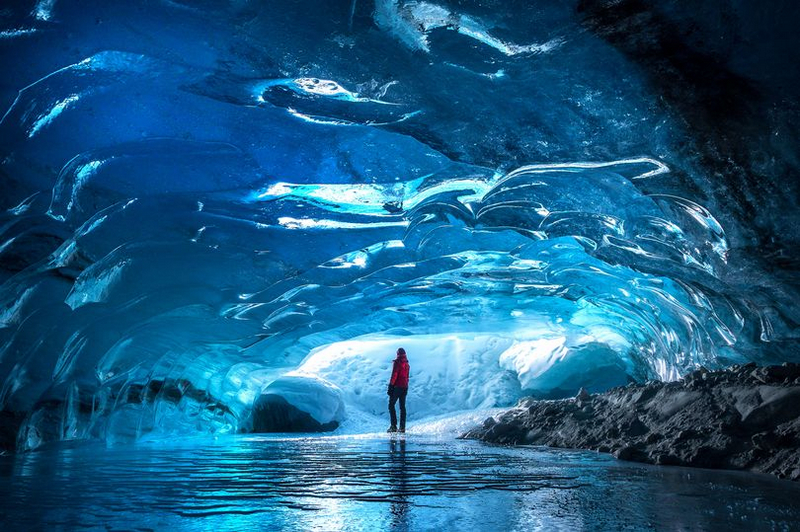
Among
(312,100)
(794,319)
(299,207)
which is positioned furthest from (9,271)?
(794,319)

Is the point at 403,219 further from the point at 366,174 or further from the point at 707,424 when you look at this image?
the point at 707,424

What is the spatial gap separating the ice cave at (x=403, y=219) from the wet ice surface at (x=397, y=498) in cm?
3

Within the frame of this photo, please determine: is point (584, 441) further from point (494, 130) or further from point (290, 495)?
point (290, 495)

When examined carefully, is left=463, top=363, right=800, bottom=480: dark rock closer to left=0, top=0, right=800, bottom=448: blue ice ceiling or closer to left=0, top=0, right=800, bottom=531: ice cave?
left=0, top=0, right=800, bottom=531: ice cave

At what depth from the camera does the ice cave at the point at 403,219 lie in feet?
12.1

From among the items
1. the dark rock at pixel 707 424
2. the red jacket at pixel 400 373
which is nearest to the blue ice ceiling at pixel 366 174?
the red jacket at pixel 400 373

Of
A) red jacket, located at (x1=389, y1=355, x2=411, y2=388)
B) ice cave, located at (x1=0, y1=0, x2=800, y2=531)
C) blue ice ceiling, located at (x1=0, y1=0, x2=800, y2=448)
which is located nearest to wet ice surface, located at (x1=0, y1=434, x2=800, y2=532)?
ice cave, located at (x1=0, y1=0, x2=800, y2=531)

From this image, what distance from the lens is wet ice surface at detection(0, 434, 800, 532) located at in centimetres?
235

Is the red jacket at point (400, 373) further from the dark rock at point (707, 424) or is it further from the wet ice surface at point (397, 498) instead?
the wet ice surface at point (397, 498)

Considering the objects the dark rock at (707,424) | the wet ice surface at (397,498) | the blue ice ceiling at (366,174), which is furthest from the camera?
the dark rock at (707,424)

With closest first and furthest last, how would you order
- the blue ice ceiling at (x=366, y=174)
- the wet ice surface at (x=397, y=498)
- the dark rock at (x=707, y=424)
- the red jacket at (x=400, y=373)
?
the wet ice surface at (x=397, y=498), the blue ice ceiling at (x=366, y=174), the dark rock at (x=707, y=424), the red jacket at (x=400, y=373)

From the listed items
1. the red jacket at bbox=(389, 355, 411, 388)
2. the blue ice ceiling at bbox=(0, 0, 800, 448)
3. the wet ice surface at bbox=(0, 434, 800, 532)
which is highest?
the blue ice ceiling at bbox=(0, 0, 800, 448)

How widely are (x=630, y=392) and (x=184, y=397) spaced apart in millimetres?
11708

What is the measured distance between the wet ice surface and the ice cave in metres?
0.03
